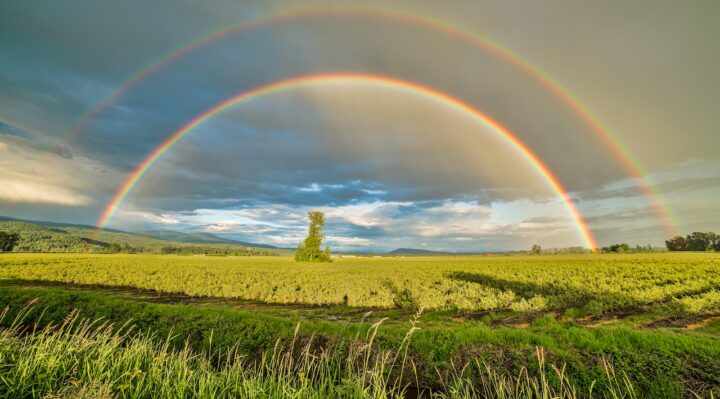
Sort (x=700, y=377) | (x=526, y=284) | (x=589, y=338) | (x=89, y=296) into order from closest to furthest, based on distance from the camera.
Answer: (x=700, y=377) < (x=589, y=338) < (x=89, y=296) < (x=526, y=284)

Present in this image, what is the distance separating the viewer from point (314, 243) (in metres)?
105

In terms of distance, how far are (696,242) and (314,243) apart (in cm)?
20803

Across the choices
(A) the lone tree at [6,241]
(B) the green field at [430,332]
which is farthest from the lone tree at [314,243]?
(A) the lone tree at [6,241]

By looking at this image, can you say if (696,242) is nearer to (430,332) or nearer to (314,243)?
(314,243)

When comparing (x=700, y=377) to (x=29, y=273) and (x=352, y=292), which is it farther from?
(x=29, y=273)

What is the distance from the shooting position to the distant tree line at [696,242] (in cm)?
17400

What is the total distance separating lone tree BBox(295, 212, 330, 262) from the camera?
342 ft

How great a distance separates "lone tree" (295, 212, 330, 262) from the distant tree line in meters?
197

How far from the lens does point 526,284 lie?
122 feet

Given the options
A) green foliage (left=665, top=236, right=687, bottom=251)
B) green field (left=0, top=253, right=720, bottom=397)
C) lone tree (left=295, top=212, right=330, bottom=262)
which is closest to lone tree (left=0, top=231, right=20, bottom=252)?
lone tree (left=295, top=212, right=330, bottom=262)

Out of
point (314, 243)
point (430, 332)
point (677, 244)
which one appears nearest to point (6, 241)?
point (314, 243)

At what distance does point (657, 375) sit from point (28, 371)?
50.4ft

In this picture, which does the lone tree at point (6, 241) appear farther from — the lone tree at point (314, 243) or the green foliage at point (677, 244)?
the green foliage at point (677, 244)

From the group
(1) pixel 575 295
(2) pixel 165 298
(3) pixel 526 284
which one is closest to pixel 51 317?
(2) pixel 165 298
